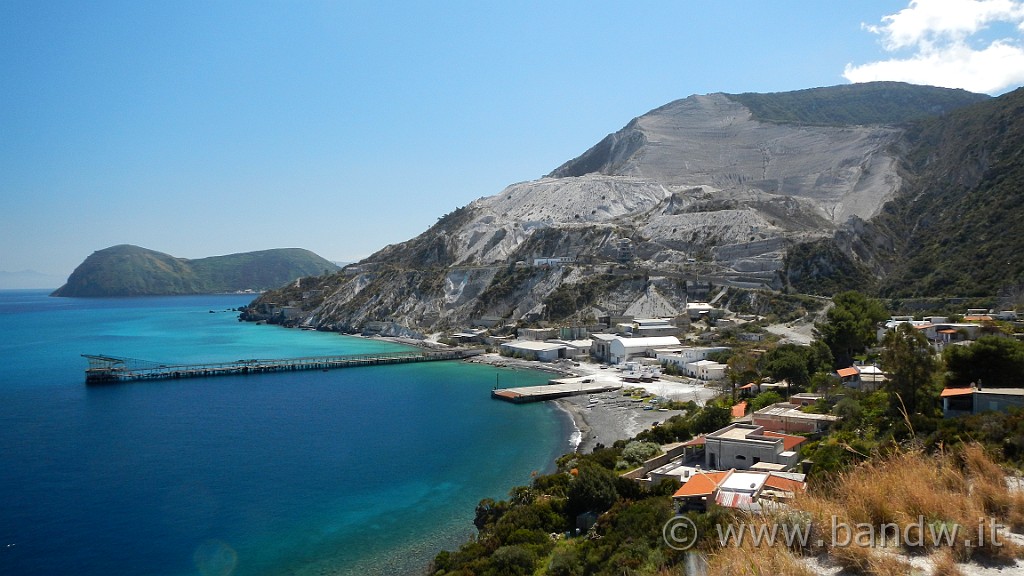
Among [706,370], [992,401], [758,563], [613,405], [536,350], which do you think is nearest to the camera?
[758,563]

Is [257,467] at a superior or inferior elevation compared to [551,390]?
inferior

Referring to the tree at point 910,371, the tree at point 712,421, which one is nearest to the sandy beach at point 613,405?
the tree at point 712,421

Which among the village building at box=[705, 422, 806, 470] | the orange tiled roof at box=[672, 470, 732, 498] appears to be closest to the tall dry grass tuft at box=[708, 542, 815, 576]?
the orange tiled roof at box=[672, 470, 732, 498]

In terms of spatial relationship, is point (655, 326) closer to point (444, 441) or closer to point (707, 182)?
point (444, 441)

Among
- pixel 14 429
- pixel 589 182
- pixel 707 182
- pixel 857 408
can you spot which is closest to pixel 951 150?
pixel 707 182

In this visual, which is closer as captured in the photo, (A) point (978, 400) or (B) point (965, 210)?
(A) point (978, 400)

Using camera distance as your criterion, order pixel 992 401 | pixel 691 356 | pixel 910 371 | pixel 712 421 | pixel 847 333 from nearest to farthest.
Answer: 1. pixel 992 401
2. pixel 910 371
3. pixel 712 421
4. pixel 847 333
5. pixel 691 356

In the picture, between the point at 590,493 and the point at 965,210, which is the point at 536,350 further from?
the point at 965,210

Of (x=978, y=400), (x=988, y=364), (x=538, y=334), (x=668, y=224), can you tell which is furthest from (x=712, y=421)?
(x=668, y=224)
